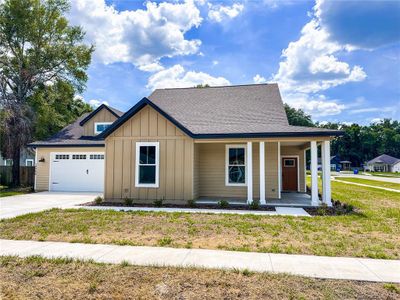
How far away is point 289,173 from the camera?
15461mm

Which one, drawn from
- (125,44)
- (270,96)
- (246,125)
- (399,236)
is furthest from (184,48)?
(399,236)

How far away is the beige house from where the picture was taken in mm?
10219

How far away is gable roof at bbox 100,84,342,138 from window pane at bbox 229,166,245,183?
6.22ft

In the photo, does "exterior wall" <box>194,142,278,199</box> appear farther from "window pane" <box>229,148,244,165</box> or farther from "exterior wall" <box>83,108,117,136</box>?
"exterior wall" <box>83,108,117,136</box>

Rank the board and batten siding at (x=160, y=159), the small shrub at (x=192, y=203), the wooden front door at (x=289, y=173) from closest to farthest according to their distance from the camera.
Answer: the small shrub at (x=192, y=203), the board and batten siding at (x=160, y=159), the wooden front door at (x=289, y=173)

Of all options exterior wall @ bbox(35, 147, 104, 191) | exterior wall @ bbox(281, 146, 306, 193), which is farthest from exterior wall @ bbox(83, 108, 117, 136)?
exterior wall @ bbox(281, 146, 306, 193)

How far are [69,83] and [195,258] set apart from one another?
2014cm

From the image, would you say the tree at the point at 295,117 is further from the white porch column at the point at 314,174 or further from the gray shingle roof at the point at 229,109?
the white porch column at the point at 314,174

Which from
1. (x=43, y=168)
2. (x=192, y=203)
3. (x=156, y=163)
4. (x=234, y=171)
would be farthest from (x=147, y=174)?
(x=43, y=168)

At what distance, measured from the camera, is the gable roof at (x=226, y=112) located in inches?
408

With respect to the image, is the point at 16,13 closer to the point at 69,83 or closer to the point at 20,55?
the point at 20,55

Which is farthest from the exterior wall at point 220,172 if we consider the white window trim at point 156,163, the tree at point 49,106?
the tree at point 49,106

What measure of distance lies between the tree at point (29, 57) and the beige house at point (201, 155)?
9905 mm

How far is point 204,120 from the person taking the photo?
1231 cm
